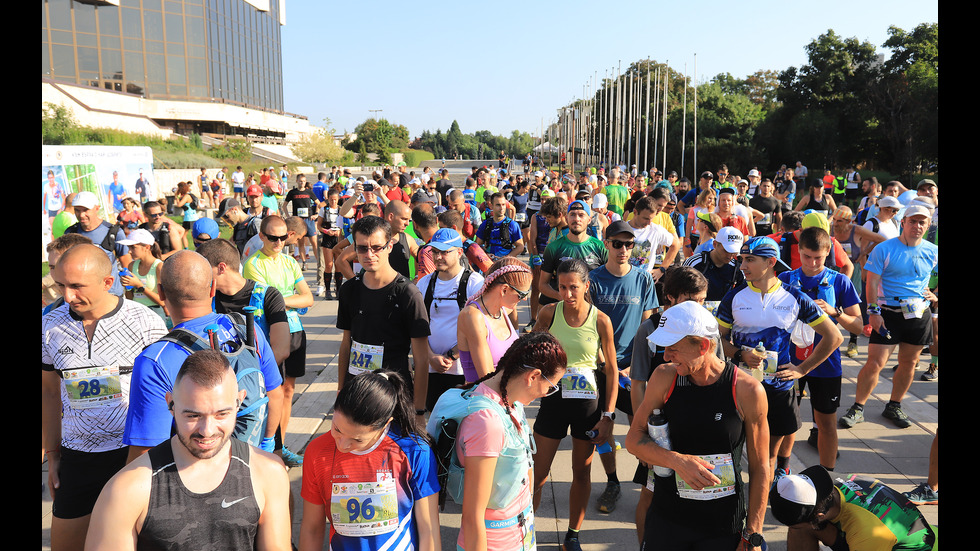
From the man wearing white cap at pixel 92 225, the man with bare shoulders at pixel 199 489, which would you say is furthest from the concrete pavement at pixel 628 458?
the man wearing white cap at pixel 92 225

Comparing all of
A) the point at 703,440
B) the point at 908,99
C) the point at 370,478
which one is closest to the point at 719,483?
the point at 703,440

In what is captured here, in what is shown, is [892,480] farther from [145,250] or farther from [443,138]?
[443,138]

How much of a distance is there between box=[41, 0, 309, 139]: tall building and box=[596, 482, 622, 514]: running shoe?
150ft

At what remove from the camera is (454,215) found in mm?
7082

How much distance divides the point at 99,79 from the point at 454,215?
190 ft

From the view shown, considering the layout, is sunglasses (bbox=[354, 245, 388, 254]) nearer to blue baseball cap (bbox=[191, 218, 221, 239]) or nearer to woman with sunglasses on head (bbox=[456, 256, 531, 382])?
woman with sunglasses on head (bbox=[456, 256, 531, 382])

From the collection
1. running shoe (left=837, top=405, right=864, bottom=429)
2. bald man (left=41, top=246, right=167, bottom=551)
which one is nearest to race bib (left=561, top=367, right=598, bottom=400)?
bald man (left=41, top=246, right=167, bottom=551)

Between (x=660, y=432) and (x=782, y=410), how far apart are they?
72.1 inches

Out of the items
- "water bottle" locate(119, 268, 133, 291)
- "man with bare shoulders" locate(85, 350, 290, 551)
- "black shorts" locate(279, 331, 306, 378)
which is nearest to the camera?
"man with bare shoulders" locate(85, 350, 290, 551)

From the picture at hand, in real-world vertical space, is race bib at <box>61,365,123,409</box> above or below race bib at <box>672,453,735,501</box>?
above

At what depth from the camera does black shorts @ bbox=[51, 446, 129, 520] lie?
3.15 m

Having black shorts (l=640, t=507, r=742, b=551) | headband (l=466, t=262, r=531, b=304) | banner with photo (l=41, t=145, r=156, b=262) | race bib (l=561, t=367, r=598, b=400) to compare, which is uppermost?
banner with photo (l=41, t=145, r=156, b=262)

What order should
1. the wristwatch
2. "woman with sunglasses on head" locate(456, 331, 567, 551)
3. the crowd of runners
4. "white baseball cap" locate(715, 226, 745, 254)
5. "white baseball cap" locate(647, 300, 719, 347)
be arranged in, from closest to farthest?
the crowd of runners
"woman with sunglasses on head" locate(456, 331, 567, 551)
"white baseball cap" locate(647, 300, 719, 347)
the wristwatch
"white baseball cap" locate(715, 226, 745, 254)
